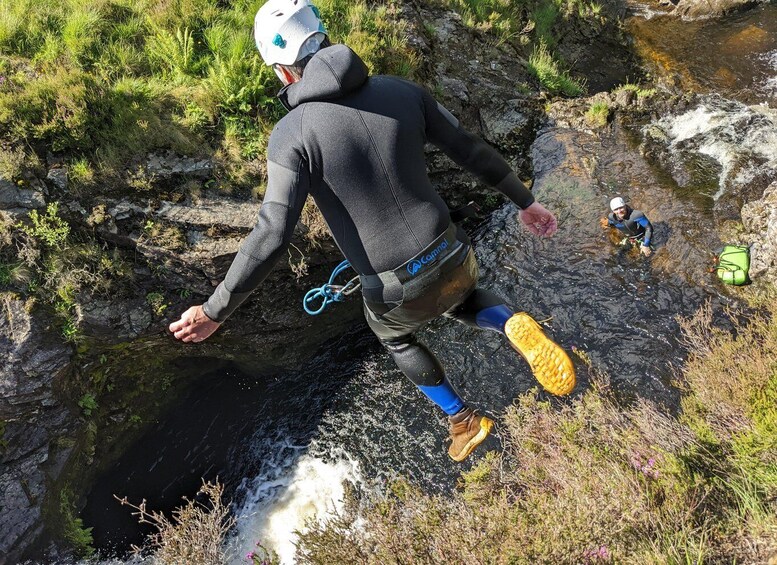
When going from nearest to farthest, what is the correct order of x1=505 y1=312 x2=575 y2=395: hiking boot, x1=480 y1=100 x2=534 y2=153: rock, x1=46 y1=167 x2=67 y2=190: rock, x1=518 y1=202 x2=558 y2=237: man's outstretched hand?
x1=505 y1=312 x2=575 y2=395: hiking boot
x1=518 y1=202 x2=558 y2=237: man's outstretched hand
x1=46 y1=167 x2=67 y2=190: rock
x1=480 y1=100 x2=534 y2=153: rock

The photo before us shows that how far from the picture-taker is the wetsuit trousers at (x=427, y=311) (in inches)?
109

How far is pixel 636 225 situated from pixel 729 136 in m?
2.88

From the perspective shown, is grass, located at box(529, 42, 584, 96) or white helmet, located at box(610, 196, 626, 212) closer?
white helmet, located at box(610, 196, 626, 212)

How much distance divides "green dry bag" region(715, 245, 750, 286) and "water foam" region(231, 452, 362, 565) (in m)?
4.81

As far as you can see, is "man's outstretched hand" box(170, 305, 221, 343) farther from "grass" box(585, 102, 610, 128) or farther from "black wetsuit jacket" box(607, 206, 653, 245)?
"grass" box(585, 102, 610, 128)

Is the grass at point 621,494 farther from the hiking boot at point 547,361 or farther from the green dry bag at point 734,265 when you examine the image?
the green dry bag at point 734,265

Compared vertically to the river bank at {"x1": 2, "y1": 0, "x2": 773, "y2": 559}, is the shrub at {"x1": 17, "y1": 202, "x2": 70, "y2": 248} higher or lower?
higher

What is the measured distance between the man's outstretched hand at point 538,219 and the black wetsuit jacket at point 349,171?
0.74 meters

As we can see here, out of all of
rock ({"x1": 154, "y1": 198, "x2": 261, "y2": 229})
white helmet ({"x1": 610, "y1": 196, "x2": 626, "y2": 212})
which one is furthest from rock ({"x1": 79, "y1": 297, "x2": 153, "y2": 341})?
white helmet ({"x1": 610, "y1": 196, "x2": 626, "y2": 212})

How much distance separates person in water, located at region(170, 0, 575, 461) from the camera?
2.36m

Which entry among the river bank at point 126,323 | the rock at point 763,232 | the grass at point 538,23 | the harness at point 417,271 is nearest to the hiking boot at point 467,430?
the harness at point 417,271

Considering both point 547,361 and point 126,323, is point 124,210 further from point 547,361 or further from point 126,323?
point 547,361

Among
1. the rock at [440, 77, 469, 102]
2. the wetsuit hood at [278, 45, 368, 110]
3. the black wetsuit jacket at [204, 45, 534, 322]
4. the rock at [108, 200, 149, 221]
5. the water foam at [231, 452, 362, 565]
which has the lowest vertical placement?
the water foam at [231, 452, 362, 565]

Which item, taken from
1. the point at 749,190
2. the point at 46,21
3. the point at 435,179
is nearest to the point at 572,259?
the point at 435,179
